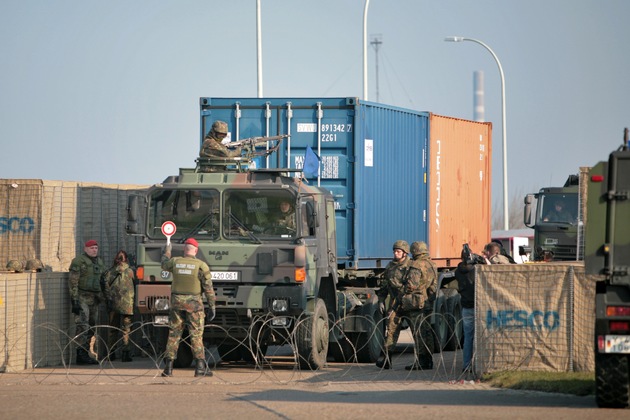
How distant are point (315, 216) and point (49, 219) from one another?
5198 millimetres

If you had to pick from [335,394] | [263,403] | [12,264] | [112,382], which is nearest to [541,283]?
[335,394]

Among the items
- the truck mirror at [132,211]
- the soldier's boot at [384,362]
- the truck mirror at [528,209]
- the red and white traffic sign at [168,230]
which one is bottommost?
the soldier's boot at [384,362]

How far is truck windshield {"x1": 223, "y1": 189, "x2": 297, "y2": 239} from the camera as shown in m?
16.6

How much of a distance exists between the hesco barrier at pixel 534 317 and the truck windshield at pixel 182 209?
3.94 meters

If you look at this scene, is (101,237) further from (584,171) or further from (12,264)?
(584,171)

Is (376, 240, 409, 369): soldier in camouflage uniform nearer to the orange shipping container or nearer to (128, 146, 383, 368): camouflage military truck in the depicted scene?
(128, 146, 383, 368): camouflage military truck

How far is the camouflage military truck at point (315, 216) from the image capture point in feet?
54.2

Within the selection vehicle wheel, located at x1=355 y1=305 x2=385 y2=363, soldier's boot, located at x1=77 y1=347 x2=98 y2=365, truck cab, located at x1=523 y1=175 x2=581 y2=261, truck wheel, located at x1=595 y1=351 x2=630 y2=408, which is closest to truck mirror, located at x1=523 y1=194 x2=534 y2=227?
truck cab, located at x1=523 y1=175 x2=581 y2=261

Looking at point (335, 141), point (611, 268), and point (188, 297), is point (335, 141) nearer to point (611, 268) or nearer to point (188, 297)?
point (188, 297)

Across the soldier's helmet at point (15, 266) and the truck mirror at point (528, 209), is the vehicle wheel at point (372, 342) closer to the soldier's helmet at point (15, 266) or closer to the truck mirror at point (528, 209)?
the soldier's helmet at point (15, 266)

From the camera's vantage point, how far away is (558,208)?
25531 mm

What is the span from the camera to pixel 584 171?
18.7 m

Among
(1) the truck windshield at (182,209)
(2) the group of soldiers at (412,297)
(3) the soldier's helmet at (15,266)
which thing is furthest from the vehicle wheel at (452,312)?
(3) the soldier's helmet at (15,266)

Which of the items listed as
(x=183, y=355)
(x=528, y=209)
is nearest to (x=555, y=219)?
(x=528, y=209)
